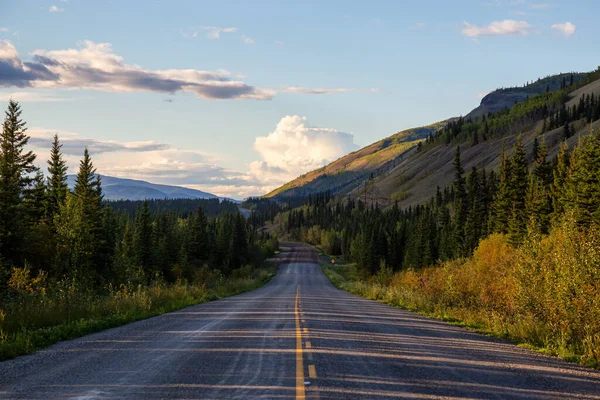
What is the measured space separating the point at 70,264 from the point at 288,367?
37884 mm

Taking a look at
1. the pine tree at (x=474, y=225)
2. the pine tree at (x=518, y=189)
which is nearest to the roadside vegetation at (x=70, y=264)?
the pine tree at (x=518, y=189)

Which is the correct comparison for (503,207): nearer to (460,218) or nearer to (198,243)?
(460,218)

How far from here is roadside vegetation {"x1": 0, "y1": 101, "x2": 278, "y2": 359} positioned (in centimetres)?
1430

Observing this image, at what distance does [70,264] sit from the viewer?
4128 cm

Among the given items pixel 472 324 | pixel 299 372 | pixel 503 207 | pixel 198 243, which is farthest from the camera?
pixel 198 243

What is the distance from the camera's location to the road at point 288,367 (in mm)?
7391

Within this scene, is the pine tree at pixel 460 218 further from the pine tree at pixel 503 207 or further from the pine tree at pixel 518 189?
the pine tree at pixel 518 189

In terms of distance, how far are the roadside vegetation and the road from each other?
189 cm

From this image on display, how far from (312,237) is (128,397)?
191 m

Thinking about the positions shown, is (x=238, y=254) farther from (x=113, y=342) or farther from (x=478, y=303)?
(x=113, y=342)

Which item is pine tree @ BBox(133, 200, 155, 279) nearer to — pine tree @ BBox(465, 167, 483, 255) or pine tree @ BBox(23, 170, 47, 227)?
pine tree @ BBox(23, 170, 47, 227)

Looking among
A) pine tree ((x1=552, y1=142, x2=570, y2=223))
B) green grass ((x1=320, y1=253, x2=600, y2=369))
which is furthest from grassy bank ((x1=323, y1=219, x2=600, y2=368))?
pine tree ((x1=552, y1=142, x2=570, y2=223))

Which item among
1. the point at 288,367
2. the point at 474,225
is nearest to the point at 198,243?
the point at 474,225

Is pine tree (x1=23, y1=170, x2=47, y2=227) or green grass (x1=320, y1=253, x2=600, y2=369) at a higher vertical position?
pine tree (x1=23, y1=170, x2=47, y2=227)
